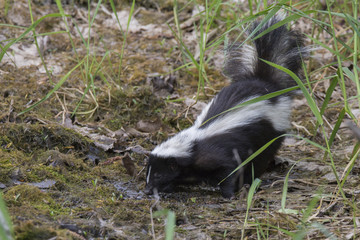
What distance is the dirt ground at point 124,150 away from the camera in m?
3.23

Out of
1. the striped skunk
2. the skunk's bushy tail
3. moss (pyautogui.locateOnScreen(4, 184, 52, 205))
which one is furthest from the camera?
the skunk's bushy tail

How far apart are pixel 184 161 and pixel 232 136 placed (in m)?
0.50

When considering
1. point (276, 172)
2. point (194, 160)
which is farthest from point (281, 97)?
point (194, 160)

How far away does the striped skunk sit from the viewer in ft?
15.1

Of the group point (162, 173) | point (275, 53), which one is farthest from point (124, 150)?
point (275, 53)

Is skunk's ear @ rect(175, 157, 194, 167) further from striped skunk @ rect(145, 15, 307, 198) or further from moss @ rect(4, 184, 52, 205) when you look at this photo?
moss @ rect(4, 184, 52, 205)

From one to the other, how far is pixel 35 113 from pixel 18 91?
505 mm

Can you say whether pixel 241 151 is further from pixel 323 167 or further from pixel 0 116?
pixel 0 116

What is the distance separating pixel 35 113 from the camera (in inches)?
201

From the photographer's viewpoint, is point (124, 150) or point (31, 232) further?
point (124, 150)

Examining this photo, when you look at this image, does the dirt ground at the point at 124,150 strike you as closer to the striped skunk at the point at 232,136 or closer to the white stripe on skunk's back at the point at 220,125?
the striped skunk at the point at 232,136

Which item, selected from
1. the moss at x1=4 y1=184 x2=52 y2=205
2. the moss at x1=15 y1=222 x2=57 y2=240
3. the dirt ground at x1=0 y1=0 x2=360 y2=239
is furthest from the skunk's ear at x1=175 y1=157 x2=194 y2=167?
the moss at x1=15 y1=222 x2=57 y2=240

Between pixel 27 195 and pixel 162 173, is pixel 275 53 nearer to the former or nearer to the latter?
pixel 162 173

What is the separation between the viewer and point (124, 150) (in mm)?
4918
